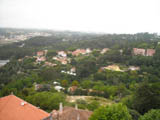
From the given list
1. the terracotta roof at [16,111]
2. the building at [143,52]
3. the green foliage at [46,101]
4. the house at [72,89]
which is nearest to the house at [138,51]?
the building at [143,52]

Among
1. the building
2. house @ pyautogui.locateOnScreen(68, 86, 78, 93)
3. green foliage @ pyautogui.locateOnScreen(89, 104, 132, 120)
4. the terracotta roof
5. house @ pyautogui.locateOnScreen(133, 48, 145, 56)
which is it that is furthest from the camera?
house @ pyautogui.locateOnScreen(133, 48, 145, 56)

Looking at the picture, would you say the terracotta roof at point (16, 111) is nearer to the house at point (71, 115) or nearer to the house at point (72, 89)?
the house at point (71, 115)

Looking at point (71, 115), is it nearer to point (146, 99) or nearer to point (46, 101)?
point (46, 101)

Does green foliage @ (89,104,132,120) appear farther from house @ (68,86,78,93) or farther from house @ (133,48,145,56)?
house @ (133,48,145,56)

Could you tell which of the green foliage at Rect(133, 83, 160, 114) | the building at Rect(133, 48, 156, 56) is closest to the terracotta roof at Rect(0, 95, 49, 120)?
the green foliage at Rect(133, 83, 160, 114)

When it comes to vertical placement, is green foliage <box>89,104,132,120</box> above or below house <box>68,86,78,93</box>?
above

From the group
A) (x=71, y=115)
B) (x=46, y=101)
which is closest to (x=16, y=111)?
(x=71, y=115)

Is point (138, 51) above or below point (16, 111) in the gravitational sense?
above

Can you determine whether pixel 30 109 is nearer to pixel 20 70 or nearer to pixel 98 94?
pixel 98 94
